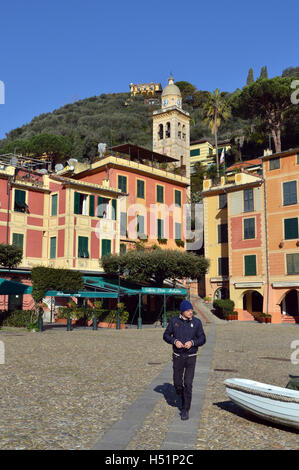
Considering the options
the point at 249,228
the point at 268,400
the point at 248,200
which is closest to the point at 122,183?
the point at 248,200

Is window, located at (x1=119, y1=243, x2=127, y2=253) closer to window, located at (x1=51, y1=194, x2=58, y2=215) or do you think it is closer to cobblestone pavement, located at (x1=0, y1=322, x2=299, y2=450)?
window, located at (x1=51, y1=194, x2=58, y2=215)

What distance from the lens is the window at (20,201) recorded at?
33688 millimetres

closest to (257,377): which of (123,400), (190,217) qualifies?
(123,400)

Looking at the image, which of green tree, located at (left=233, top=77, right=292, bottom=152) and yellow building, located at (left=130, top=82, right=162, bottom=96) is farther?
yellow building, located at (left=130, top=82, right=162, bottom=96)

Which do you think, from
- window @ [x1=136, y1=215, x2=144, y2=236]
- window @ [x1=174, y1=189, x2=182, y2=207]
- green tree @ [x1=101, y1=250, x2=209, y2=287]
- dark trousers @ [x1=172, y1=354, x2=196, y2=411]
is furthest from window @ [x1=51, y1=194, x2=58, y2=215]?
dark trousers @ [x1=172, y1=354, x2=196, y2=411]

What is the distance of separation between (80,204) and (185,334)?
98.3 ft

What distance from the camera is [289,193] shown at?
36.3 meters

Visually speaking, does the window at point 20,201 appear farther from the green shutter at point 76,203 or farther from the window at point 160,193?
the window at point 160,193

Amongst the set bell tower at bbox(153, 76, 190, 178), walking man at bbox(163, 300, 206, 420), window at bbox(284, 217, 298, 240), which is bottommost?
walking man at bbox(163, 300, 206, 420)

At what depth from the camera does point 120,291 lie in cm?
2842

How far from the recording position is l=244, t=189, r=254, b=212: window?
38.6 m

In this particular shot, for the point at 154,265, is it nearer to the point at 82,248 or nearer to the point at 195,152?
the point at 82,248

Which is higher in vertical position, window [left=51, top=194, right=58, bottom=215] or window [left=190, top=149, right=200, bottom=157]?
window [left=190, top=149, right=200, bottom=157]

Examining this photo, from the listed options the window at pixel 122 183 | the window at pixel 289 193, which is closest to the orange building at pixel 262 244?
the window at pixel 289 193
